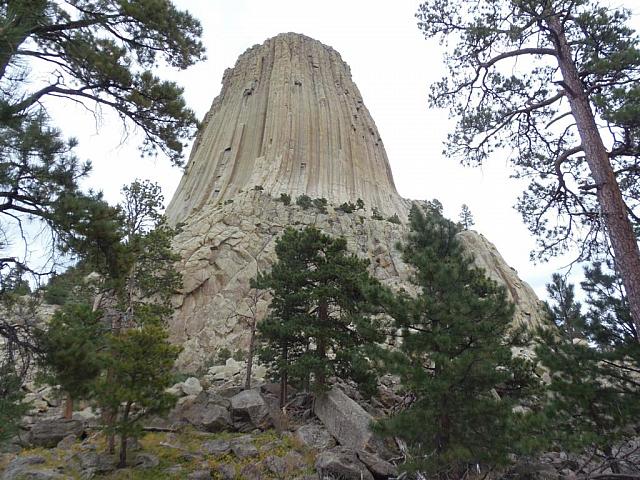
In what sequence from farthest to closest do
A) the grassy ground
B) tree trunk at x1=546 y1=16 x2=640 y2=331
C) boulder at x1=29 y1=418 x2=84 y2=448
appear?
boulder at x1=29 y1=418 x2=84 y2=448 < the grassy ground < tree trunk at x1=546 y1=16 x2=640 y2=331

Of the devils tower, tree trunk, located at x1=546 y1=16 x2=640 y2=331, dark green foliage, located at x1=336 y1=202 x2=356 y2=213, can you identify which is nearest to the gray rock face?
tree trunk, located at x1=546 y1=16 x2=640 y2=331

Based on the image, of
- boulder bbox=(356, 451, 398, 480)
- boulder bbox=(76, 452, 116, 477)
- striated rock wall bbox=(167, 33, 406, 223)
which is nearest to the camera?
boulder bbox=(356, 451, 398, 480)

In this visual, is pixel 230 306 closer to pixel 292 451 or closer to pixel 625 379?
pixel 292 451

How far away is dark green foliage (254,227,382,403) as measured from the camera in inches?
433

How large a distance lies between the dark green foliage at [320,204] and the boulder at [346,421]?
27.2 m

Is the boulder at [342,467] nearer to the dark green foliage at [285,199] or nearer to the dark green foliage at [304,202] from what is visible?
the dark green foliage at [304,202]

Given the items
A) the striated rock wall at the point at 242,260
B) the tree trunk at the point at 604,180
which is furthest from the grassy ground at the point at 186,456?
the striated rock wall at the point at 242,260

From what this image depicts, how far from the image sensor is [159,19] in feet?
19.9

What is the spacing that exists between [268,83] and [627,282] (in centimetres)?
5561

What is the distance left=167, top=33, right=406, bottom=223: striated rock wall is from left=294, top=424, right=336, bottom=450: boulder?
103 ft

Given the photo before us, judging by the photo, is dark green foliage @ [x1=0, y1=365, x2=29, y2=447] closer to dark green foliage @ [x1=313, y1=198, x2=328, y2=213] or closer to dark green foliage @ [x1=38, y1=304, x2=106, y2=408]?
dark green foliage @ [x1=38, y1=304, x2=106, y2=408]

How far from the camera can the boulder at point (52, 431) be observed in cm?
969

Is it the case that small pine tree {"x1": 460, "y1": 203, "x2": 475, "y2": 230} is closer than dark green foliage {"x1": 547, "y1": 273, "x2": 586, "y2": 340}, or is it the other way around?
dark green foliage {"x1": 547, "y1": 273, "x2": 586, "y2": 340}

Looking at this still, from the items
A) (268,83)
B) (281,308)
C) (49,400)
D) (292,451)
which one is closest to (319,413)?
(292,451)
